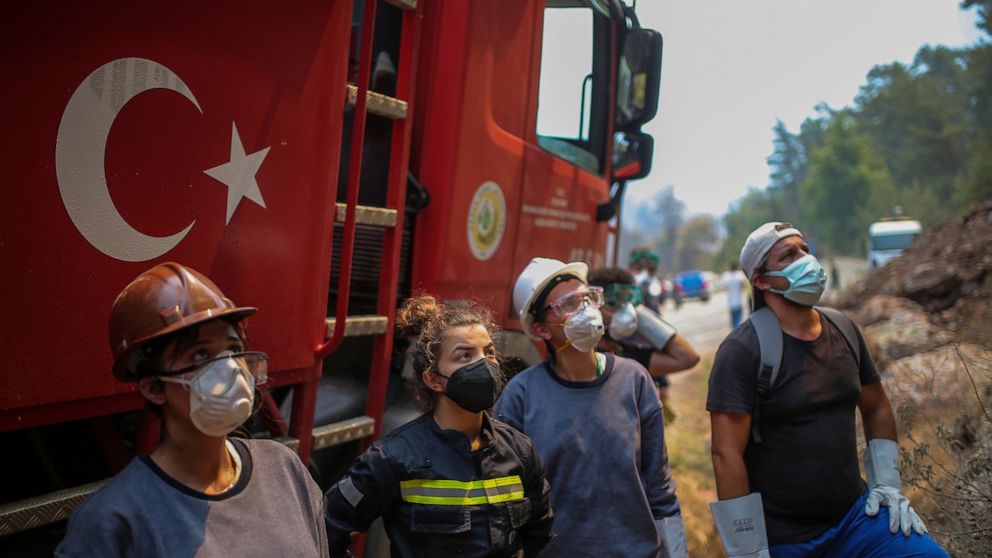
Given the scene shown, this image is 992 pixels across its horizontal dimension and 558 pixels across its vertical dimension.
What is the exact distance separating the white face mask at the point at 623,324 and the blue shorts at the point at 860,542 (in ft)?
4.31

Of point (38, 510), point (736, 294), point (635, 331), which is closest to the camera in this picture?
point (38, 510)

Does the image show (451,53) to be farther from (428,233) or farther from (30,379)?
(30,379)

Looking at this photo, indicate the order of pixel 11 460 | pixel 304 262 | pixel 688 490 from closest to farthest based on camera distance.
→ pixel 11 460 < pixel 304 262 < pixel 688 490

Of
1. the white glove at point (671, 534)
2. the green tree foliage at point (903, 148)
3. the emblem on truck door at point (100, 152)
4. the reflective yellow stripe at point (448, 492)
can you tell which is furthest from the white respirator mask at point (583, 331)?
the green tree foliage at point (903, 148)

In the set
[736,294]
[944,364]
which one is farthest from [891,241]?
[944,364]

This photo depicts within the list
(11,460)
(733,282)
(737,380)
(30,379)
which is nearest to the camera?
(30,379)

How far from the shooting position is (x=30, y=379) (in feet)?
5.82

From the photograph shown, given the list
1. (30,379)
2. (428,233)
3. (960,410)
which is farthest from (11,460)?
(960,410)

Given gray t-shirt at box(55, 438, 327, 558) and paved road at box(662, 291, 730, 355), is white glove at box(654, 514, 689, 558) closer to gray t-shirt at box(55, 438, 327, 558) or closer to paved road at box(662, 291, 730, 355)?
gray t-shirt at box(55, 438, 327, 558)

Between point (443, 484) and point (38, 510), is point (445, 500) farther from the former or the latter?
point (38, 510)

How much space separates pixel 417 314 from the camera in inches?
96.1

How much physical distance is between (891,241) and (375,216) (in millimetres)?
26257

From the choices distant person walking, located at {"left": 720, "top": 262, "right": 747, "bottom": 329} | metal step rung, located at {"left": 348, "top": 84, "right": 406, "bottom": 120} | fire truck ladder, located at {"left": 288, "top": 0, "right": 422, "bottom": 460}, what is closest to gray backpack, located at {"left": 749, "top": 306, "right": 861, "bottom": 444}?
fire truck ladder, located at {"left": 288, "top": 0, "right": 422, "bottom": 460}

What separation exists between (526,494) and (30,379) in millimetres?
1229
